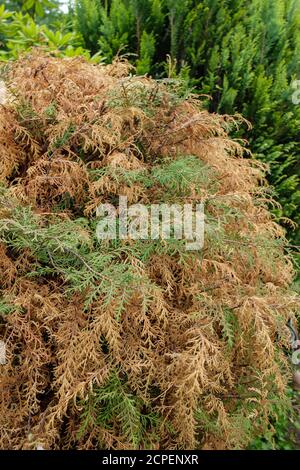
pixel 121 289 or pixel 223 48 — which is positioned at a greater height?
pixel 223 48

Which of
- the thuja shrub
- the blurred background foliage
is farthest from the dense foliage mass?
the thuja shrub

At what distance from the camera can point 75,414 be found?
2125 mm

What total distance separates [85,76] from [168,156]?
2.35ft

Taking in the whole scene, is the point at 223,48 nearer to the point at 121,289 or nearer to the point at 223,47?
the point at 223,47

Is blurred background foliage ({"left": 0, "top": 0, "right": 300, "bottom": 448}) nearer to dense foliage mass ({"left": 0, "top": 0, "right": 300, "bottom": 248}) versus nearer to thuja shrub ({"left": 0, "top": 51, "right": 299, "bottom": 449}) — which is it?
dense foliage mass ({"left": 0, "top": 0, "right": 300, "bottom": 248})

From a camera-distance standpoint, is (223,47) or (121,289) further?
(223,47)

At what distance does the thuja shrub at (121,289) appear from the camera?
6.62 feet

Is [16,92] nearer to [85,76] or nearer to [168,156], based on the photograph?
[85,76]

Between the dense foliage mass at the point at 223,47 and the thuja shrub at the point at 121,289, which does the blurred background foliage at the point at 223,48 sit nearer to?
the dense foliage mass at the point at 223,47

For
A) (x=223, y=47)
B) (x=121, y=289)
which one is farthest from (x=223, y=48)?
(x=121, y=289)

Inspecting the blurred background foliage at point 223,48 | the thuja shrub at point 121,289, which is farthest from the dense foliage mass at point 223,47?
the thuja shrub at point 121,289

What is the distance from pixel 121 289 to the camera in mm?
2006
